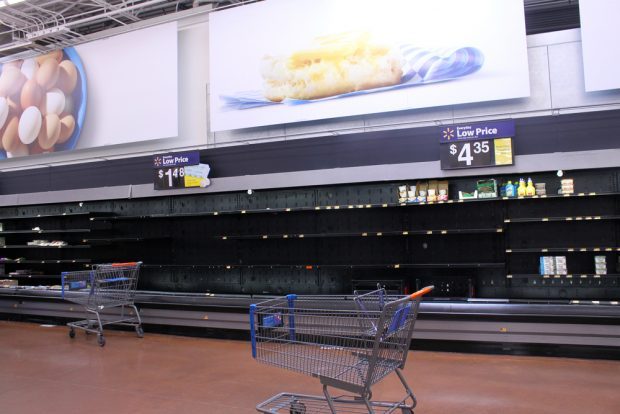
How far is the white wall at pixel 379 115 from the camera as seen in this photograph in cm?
596

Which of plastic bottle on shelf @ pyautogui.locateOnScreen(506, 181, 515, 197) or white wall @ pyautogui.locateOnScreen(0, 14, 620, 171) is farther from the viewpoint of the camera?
white wall @ pyautogui.locateOnScreen(0, 14, 620, 171)

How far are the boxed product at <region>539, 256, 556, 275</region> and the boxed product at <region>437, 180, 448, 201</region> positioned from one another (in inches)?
51.5

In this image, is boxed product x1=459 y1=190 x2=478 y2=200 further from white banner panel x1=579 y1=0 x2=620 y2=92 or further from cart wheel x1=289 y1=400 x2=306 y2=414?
cart wheel x1=289 y1=400 x2=306 y2=414

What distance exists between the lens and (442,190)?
6016 mm

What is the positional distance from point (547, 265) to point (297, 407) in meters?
3.75

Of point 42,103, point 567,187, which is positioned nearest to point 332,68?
point 567,187

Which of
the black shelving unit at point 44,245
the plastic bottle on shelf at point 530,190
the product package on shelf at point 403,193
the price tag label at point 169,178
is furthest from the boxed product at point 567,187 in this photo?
the black shelving unit at point 44,245

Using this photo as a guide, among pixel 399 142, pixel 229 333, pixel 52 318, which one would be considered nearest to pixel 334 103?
pixel 399 142

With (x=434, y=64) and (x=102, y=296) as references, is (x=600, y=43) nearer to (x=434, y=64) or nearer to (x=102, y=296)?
(x=434, y=64)

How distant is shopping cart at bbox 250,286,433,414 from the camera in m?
2.94

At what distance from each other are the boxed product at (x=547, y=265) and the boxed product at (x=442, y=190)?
131 centimetres

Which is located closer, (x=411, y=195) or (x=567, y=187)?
(x=567, y=187)

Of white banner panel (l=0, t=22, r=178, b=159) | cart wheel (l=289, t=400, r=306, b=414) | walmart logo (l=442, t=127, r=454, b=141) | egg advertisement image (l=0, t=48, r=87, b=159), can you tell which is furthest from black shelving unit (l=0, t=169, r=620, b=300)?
cart wheel (l=289, t=400, r=306, b=414)

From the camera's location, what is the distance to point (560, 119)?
19.0 ft
